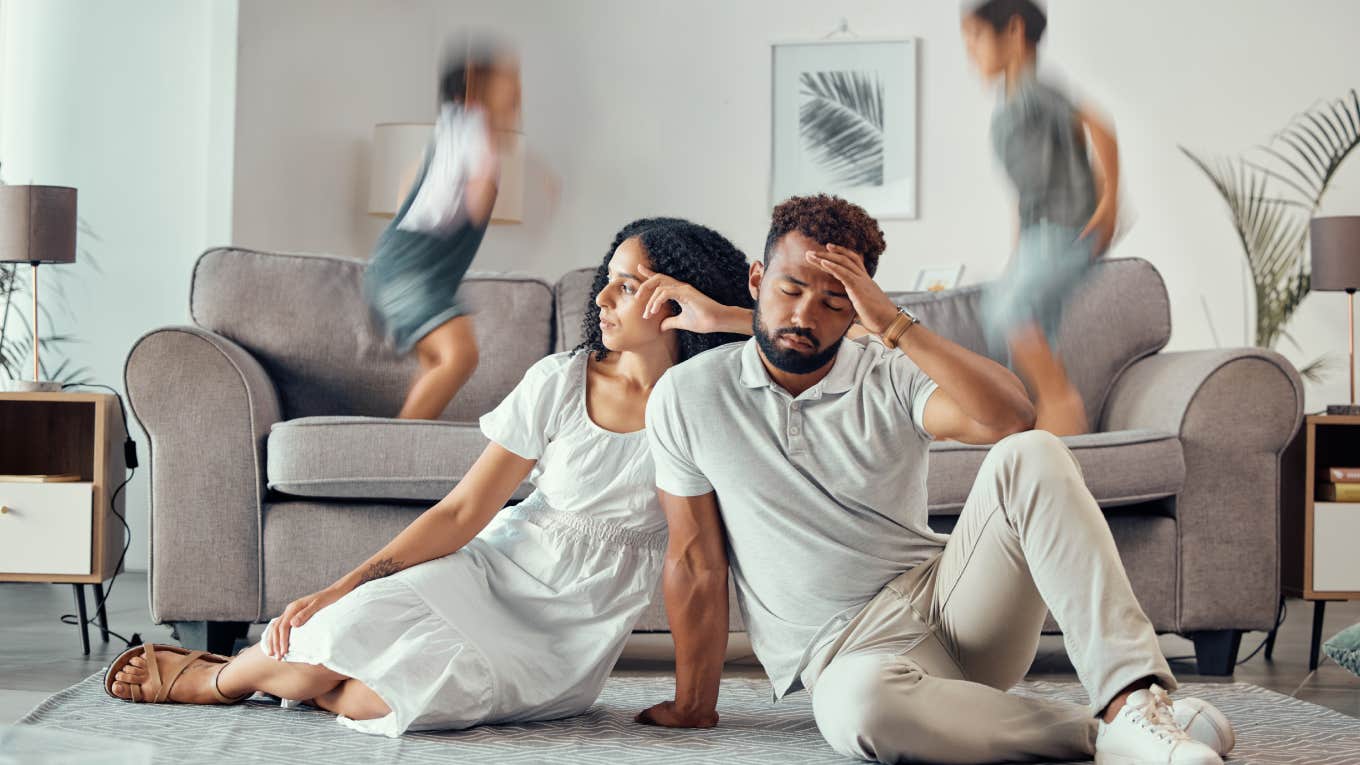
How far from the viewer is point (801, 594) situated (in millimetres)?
1807

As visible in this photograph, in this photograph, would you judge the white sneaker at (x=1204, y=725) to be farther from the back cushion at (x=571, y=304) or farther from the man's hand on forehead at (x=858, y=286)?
the back cushion at (x=571, y=304)

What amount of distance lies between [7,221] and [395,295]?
0.93m

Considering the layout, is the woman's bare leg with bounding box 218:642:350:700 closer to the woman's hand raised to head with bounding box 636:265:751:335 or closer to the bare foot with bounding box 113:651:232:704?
the bare foot with bounding box 113:651:232:704

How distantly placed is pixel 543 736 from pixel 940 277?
3246mm

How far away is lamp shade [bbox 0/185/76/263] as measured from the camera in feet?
10.8

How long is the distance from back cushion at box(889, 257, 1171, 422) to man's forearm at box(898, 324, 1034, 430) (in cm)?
161

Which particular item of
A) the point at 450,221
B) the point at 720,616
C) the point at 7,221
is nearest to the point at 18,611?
the point at 7,221

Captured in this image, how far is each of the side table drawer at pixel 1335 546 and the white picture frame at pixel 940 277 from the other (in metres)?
2.06

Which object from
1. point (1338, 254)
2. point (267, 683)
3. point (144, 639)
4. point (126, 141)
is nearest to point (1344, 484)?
point (1338, 254)

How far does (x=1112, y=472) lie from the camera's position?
261 cm

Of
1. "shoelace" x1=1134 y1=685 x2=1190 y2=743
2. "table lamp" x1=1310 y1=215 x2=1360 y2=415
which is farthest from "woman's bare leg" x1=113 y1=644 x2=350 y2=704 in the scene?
"table lamp" x1=1310 y1=215 x2=1360 y2=415

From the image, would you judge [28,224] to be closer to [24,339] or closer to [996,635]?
[24,339]

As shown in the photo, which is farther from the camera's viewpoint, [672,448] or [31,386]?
[31,386]

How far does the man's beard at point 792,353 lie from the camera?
1770 mm
